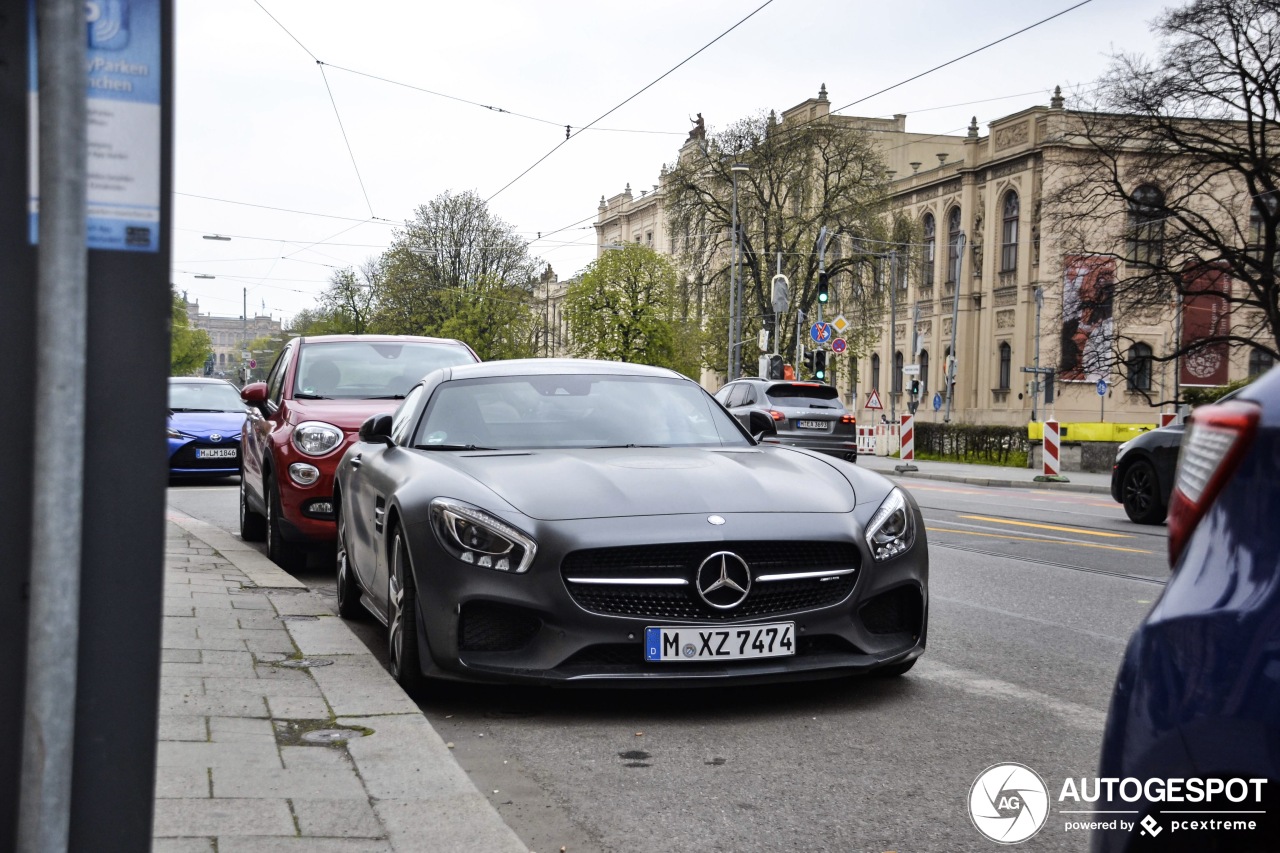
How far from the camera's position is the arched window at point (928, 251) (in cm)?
6519

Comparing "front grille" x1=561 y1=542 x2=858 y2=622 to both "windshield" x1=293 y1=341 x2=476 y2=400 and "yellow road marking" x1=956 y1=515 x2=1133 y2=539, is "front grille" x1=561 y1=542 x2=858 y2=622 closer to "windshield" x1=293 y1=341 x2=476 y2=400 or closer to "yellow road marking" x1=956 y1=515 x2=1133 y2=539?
"windshield" x1=293 y1=341 x2=476 y2=400

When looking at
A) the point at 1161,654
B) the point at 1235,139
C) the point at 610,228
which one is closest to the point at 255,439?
the point at 1161,654

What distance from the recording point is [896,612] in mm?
5461

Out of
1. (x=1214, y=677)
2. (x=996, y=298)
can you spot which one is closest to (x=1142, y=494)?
(x=1214, y=677)

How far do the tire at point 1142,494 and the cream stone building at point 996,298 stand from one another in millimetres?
33725

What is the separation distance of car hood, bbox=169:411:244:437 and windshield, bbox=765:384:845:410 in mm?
→ 10038

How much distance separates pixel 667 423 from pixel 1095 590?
3925 mm

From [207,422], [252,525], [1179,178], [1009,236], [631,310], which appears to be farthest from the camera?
[631,310]

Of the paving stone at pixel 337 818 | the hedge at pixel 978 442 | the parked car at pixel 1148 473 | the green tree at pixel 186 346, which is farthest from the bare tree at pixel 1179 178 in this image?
the green tree at pixel 186 346

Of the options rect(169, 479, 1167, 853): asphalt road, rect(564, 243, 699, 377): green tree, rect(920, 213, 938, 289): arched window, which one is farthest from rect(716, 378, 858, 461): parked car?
rect(920, 213, 938, 289): arched window

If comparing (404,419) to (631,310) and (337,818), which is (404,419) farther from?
(631,310)

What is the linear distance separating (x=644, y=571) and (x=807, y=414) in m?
20.4

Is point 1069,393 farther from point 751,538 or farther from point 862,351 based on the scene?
point 751,538

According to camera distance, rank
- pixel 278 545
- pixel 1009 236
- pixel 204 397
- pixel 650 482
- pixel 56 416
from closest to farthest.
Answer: pixel 56 416 < pixel 650 482 < pixel 278 545 < pixel 204 397 < pixel 1009 236
